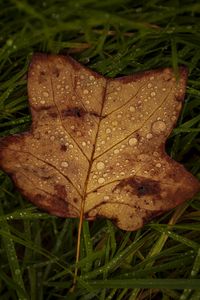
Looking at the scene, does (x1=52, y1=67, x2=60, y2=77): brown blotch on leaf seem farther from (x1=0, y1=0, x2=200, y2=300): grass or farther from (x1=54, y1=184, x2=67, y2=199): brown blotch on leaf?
(x1=54, y1=184, x2=67, y2=199): brown blotch on leaf

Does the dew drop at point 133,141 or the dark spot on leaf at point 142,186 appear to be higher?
the dew drop at point 133,141

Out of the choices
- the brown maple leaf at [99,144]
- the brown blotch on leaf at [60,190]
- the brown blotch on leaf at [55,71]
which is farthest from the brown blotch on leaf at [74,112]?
the brown blotch on leaf at [60,190]

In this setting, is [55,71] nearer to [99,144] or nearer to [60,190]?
[99,144]

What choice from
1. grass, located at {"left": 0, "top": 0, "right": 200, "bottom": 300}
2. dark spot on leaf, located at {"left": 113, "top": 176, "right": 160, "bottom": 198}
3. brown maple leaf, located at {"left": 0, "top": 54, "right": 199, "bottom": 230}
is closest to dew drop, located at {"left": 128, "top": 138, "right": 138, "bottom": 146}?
brown maple leaf, located at {"left": 0, "top": 54, "right": 199, "bottom": 230}

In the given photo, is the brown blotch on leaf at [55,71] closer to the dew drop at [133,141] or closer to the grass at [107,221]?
the grass at [107,221]

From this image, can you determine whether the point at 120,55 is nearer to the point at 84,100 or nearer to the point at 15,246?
the point at 84,100

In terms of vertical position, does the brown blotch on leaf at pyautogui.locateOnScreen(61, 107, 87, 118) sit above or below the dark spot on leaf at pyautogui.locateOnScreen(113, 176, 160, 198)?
above
